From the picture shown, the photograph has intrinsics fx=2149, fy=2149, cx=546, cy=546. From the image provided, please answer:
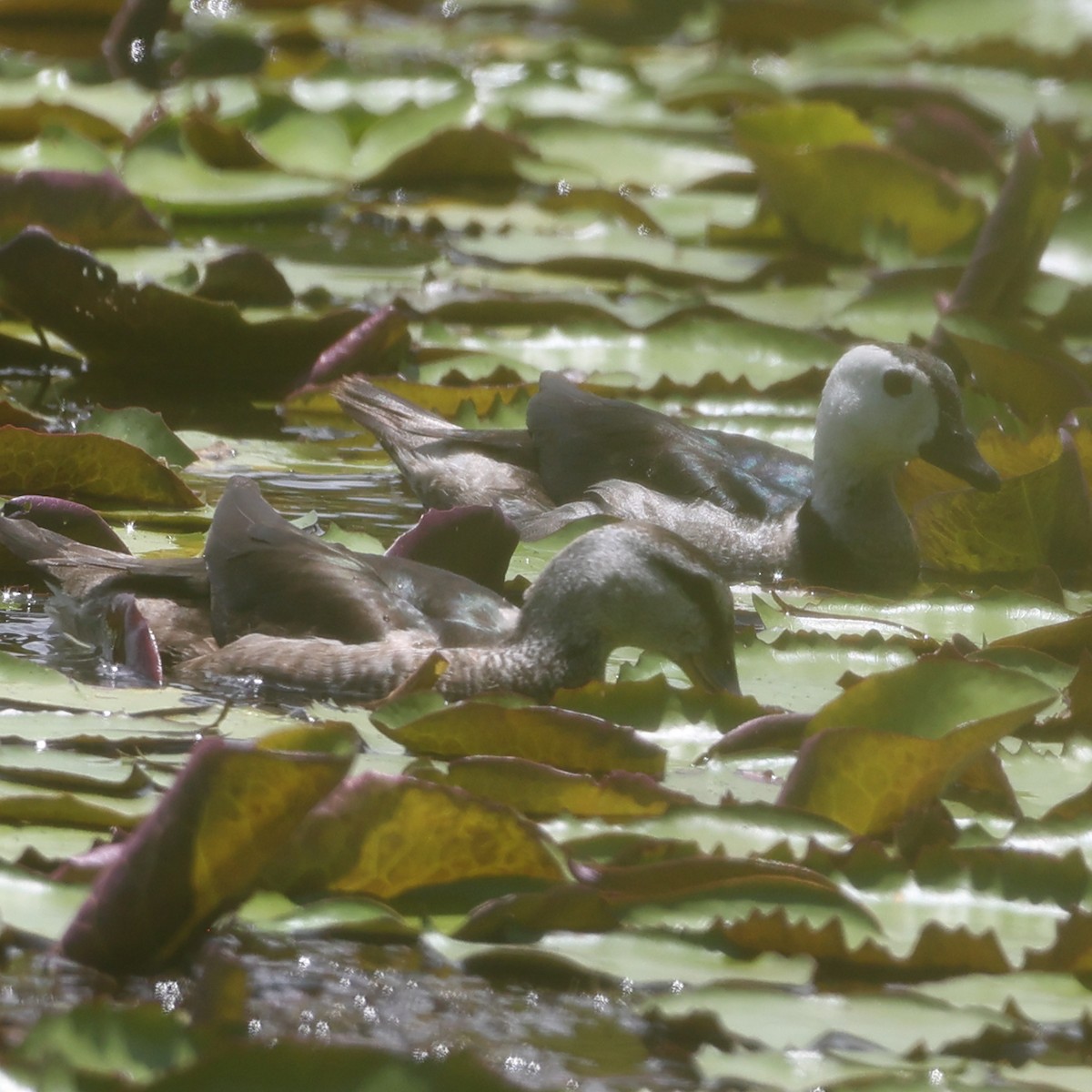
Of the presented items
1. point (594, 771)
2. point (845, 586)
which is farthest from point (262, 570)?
point (845, 586)

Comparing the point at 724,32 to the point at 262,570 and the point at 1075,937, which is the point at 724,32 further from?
the point at 1075,937

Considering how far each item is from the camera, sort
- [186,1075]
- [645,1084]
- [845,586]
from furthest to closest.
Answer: [845,586] < [645,1084] < [186,1075]

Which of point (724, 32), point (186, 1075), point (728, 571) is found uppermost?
point (724, 32)

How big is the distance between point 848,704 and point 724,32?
9661 millimetres

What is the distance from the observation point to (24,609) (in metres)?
4.49

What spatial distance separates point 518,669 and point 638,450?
1.63 m

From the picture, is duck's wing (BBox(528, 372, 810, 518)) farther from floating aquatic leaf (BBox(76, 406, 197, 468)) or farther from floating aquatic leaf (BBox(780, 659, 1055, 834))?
floating aquatic leaf (BBox(780, 659, 1055, 834))

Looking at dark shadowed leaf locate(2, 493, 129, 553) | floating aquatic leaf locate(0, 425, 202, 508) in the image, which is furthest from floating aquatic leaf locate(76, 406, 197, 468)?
dark shadowed leaf locate(2, 493, 129, 553)

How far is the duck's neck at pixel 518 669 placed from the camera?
4.25 m

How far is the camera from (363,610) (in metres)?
4.32

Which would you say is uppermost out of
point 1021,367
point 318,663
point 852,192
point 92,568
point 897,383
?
point 852,192

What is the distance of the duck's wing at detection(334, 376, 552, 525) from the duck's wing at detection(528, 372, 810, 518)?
11 cm

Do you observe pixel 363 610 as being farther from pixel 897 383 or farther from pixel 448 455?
pixel 897 383

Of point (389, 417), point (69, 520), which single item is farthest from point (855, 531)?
point (69, 520)
